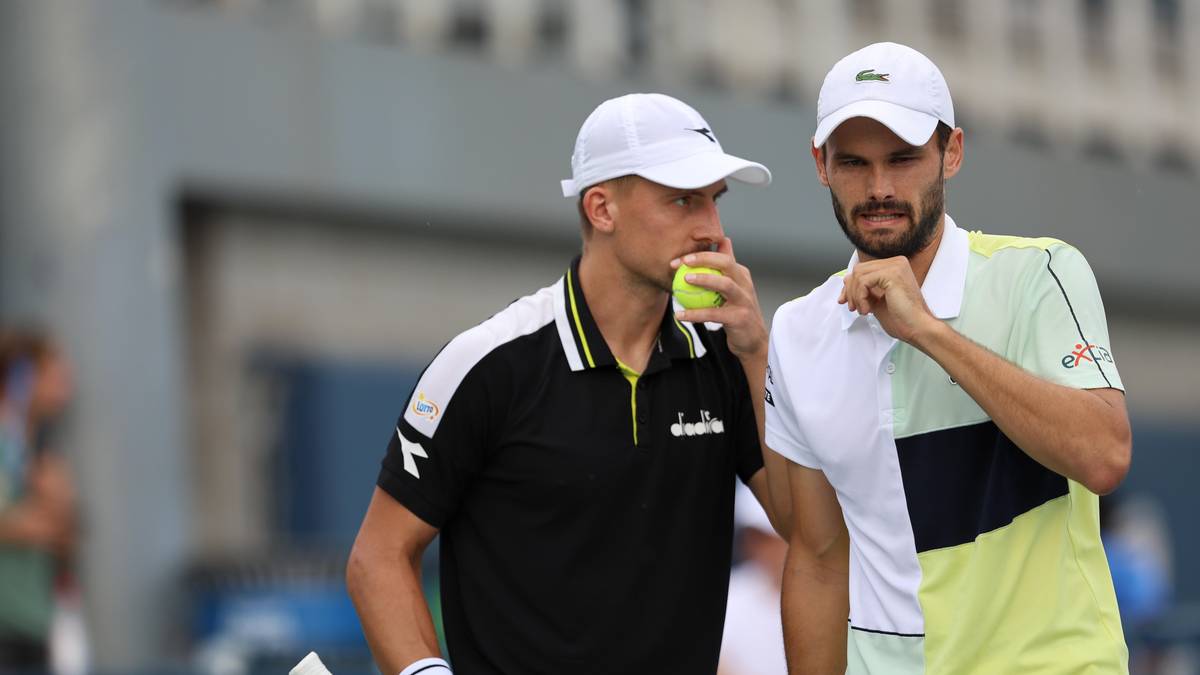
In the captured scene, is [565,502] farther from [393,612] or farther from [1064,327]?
[1064,327]

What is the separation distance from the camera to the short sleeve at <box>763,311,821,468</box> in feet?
13.9

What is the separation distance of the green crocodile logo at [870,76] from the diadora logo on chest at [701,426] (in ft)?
3.86

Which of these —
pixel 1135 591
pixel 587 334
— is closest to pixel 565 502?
pixel 587 334

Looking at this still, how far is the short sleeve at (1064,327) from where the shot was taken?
366cm

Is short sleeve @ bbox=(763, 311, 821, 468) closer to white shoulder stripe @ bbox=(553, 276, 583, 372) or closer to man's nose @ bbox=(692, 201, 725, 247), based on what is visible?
man's nose @ bbox=(692, 201, 725, 247)

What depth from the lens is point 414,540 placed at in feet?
15.2

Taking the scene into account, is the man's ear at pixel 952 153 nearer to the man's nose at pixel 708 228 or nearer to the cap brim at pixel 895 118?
the cap brim at pixel 895 118

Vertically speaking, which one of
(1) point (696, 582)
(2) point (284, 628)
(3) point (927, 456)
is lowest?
(2) point (284, 628)

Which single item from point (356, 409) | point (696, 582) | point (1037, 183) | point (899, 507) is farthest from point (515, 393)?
point (1037, 183)

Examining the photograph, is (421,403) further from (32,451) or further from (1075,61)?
(1075,61)

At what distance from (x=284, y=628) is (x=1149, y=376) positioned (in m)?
14.0

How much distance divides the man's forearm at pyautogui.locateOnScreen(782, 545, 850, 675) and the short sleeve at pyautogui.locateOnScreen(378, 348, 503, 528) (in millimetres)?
912

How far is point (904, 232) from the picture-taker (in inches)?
154

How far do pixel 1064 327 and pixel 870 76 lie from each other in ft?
2.33
